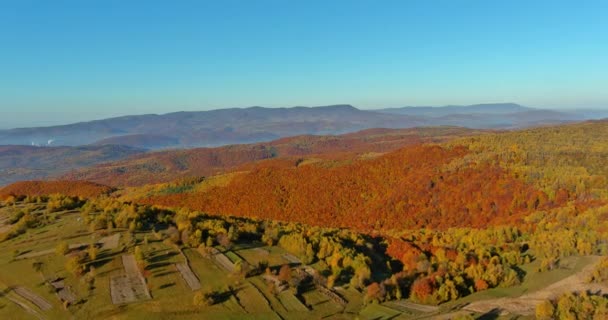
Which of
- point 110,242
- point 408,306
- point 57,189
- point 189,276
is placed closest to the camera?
point 408,306

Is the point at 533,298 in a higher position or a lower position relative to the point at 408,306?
higher

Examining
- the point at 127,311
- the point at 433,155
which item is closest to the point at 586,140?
the point at 433,155

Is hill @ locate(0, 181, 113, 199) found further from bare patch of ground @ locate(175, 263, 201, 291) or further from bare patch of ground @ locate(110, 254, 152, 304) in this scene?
bare patch of ground @ locate(110, 254, 152, 304)

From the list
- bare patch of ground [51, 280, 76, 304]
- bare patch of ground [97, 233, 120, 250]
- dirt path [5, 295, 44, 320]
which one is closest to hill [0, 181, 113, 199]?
bare patch of ground [97, 233, 120, 250]

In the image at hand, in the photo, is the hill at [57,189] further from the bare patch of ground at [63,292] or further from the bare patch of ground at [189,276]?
the bare patch of ground at [63,292]

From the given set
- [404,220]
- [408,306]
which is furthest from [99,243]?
[404,220]

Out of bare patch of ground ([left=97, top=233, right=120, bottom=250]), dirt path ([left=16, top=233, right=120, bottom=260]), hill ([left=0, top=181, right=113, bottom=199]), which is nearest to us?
dirt path ([left=16, top=233, right=120, bottom=260])

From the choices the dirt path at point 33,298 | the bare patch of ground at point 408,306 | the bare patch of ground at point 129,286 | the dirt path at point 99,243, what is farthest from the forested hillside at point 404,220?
the dirt path at point 33,298

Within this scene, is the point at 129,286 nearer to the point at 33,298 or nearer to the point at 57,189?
the point at 33,298
